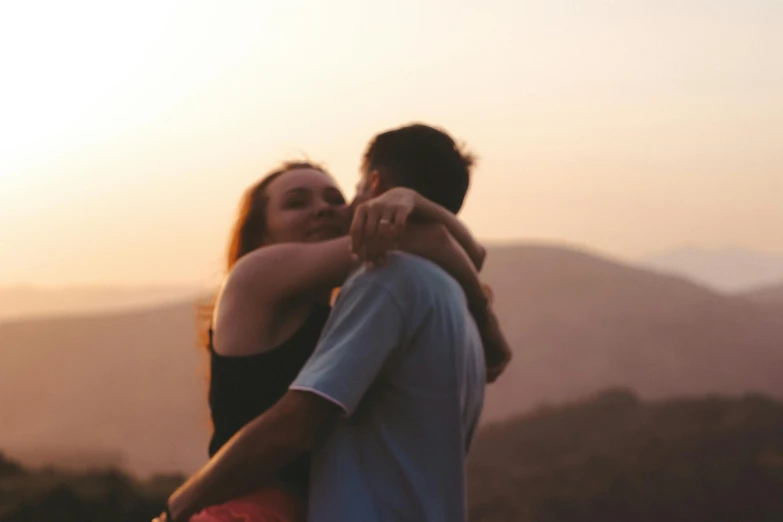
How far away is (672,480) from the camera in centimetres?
956

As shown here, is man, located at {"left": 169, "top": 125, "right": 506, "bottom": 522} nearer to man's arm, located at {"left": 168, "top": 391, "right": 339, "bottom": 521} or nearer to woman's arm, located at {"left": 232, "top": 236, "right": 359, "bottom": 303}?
man's arm, located at {"left": 168, "top": 391, "right": 339, "bottom": 521}

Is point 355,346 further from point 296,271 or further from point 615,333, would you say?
point 615,333

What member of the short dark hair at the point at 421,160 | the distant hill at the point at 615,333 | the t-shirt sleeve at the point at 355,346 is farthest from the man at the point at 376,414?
the distant hill at the point at 615,333

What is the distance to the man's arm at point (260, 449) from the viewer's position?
145 cm

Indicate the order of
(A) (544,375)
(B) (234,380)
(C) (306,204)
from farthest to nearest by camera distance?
(A) (544,375) < (C) (306,204) < (B) (234,380)

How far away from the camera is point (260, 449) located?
1.46 meters

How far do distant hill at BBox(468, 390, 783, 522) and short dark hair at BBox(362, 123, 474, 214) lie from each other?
8143 millimetres

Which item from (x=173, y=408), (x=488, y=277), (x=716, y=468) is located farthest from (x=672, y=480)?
(x=173, y=408)

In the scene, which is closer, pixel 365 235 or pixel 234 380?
pixel 365 235

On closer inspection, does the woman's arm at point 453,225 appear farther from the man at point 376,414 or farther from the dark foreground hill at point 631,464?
the dark foreground hill at point 631,464

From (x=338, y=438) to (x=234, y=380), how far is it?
21 cm

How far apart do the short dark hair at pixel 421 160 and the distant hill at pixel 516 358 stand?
9103mm

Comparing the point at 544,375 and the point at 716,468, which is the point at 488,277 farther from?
the point at 716,468

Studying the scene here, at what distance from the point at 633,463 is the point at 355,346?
9.03 m
